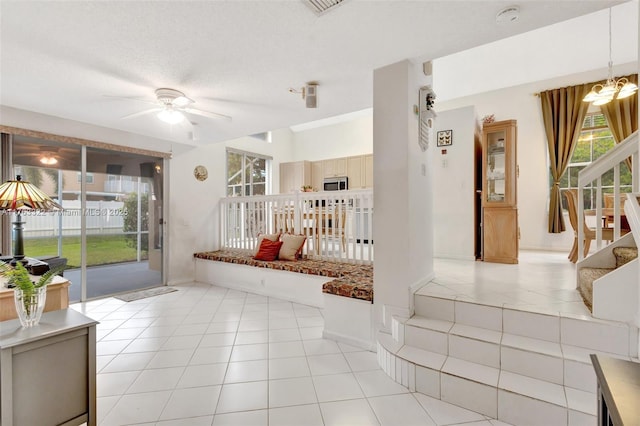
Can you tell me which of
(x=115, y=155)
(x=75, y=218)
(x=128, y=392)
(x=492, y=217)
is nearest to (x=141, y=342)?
(x=128, y=392)

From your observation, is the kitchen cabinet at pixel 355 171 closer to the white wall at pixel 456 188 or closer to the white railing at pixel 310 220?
the white railing at pixel 310 220

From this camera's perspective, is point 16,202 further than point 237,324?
No

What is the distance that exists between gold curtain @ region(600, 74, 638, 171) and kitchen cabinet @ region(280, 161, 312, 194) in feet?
20.2

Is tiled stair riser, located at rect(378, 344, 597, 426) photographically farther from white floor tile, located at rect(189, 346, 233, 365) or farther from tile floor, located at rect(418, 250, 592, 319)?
white floor tile, located at rect(189, 346, 233, 365)

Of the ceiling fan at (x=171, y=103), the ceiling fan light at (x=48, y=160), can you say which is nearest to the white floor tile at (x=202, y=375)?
the ceiling fan at (x=171, y=103)

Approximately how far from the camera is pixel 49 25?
1.93 meters

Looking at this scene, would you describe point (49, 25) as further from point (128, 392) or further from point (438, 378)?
point (438, 378)

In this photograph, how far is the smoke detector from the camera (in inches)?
70.2

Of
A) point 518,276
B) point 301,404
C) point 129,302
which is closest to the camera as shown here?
point 301,404

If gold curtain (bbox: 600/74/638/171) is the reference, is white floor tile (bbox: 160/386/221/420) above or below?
below

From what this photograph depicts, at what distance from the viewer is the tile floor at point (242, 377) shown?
1.80 m

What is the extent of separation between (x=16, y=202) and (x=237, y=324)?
2219 millimetres

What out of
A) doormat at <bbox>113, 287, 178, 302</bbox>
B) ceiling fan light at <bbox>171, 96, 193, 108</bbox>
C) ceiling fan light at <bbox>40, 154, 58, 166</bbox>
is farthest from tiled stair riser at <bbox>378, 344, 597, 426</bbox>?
ceiling fan light at <bbox>40, 154, 58, 166</bbox>

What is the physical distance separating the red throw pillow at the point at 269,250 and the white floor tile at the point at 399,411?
2.88 meters
